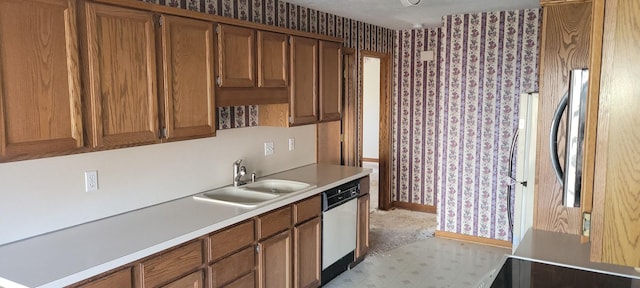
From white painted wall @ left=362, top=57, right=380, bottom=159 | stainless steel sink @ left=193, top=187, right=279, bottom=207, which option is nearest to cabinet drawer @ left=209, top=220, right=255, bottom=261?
stainless steel sink @ left=193, top=187, right=279, bottom=207

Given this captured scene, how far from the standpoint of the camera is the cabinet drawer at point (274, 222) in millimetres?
3016

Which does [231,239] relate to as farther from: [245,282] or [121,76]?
[121,76]

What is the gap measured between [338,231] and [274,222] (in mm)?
923

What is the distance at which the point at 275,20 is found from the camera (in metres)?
3.92

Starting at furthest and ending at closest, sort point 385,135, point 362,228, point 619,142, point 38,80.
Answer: point 385,135 → point 362,228 → point 38,80 → point 619,142

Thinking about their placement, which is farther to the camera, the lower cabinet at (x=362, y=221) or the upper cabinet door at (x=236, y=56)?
the lower cabinet at (x=362, y=221)

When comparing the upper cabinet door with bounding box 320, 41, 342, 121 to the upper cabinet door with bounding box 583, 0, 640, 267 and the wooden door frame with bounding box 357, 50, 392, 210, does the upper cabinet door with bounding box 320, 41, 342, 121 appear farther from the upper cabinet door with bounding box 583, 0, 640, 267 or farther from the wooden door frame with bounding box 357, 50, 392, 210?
the upper cabinet door with bounding box 583, 0, 640, 267

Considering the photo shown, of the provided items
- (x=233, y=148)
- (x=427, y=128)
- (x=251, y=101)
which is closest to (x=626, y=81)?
(x=251, y=101)

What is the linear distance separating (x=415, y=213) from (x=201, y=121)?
151 inches

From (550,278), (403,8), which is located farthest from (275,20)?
(550,278)

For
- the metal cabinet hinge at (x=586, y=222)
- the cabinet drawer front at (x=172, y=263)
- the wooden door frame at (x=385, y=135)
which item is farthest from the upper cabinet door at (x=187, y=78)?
the wooden door frame at (x=385, y=135)

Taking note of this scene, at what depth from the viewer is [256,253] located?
9.87 feet

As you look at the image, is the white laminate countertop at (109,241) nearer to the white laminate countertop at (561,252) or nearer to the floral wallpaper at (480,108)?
the white laminate countertop at (561,252)

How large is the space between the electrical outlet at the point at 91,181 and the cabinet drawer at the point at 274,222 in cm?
96
